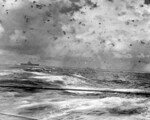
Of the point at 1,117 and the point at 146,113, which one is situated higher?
the point at 1,117

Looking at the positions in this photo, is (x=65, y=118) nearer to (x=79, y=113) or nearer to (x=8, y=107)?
(x=79, y=113)

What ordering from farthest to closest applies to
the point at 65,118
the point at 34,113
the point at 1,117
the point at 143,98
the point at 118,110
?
the point at 143,98
the point at 118,110
the point at 34,113
the point at 65,118
the point at 1,117

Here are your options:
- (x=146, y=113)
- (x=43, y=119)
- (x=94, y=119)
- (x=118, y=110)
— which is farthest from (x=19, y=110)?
(x=146, y=113)

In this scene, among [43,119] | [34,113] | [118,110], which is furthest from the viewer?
[118,110]

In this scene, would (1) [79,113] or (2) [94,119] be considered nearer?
(2) [94,119]

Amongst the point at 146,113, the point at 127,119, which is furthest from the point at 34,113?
the point at 146,113

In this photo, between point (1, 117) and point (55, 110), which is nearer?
point (1, 117)

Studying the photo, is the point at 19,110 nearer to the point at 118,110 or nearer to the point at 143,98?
the point at 118,110

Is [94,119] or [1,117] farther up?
[1,117]

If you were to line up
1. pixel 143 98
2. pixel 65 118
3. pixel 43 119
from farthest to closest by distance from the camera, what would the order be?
pixel 143 98 → pixel 65 118 → pixel 43 119
